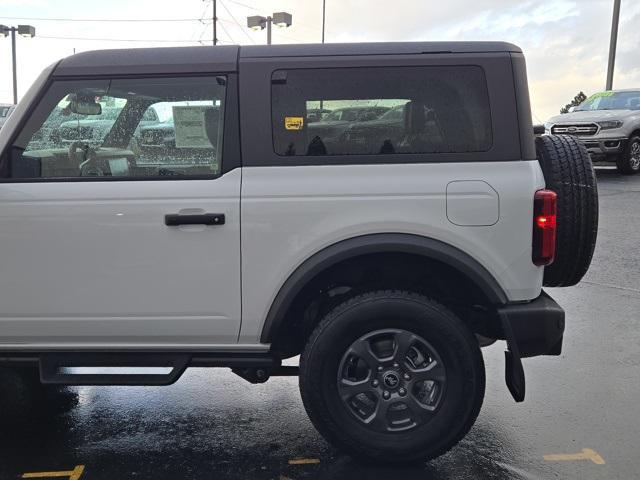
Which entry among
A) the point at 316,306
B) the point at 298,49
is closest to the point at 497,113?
the point at 298,49

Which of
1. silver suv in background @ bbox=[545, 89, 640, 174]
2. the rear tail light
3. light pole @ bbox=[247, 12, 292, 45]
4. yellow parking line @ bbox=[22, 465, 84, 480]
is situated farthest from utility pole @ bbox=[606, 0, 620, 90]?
yellow parking line @ bbox=[22, 465, 84, 480]

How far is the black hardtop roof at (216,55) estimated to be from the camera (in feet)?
10.1

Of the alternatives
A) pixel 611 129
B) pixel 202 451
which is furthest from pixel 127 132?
pixel 611 129

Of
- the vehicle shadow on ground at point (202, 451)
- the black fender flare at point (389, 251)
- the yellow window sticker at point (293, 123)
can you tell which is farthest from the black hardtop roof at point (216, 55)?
the vehicle shadow on ground at point (202, 451)

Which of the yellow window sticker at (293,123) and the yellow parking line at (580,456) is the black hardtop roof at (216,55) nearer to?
the yellow window sticker at (293,123)

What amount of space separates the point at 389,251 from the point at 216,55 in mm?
1294

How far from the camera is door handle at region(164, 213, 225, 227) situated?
2.98 metres

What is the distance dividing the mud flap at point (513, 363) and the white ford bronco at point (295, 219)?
1 cm

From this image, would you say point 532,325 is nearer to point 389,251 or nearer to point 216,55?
point 389,251

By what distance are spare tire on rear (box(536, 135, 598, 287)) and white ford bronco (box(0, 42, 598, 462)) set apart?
19 mm

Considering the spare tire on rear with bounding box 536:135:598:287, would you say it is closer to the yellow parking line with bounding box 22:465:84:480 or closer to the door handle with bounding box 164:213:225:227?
the door handle with bounding box 164:213:225:227

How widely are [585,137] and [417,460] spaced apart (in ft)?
39.1

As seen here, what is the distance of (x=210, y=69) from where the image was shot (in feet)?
10.2

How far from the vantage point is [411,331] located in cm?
301
